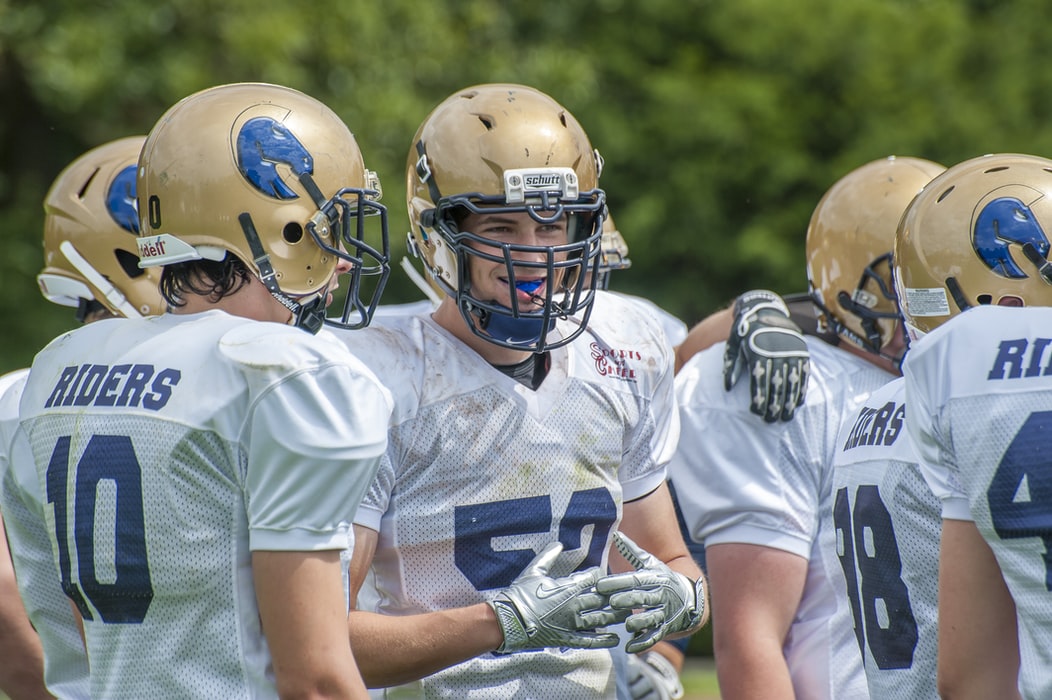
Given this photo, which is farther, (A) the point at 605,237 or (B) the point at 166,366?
(A) the point at 605,237

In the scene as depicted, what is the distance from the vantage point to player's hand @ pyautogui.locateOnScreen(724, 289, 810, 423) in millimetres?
3357

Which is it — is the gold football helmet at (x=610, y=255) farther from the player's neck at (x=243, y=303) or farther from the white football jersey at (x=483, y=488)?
the player's neck at (x=243, y=303)

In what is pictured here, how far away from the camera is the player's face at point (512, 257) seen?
2969 mm

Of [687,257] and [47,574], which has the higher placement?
[47,574]

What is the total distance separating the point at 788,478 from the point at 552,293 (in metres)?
0.91

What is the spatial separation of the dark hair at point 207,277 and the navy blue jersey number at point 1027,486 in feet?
4.40

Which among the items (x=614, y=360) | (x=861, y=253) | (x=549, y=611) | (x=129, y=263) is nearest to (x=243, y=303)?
(x=549, y=611)

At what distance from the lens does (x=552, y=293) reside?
288 cm

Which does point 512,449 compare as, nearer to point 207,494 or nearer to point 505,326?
point 505,326

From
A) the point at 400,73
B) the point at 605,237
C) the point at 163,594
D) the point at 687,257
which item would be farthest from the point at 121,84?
the point at 163,594

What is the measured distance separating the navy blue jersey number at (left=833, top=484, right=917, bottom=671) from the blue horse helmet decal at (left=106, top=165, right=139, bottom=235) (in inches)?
76.5

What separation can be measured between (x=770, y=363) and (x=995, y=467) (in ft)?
3.60

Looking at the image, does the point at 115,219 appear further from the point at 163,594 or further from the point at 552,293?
the point at 163,594

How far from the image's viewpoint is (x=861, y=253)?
378 centimetres
